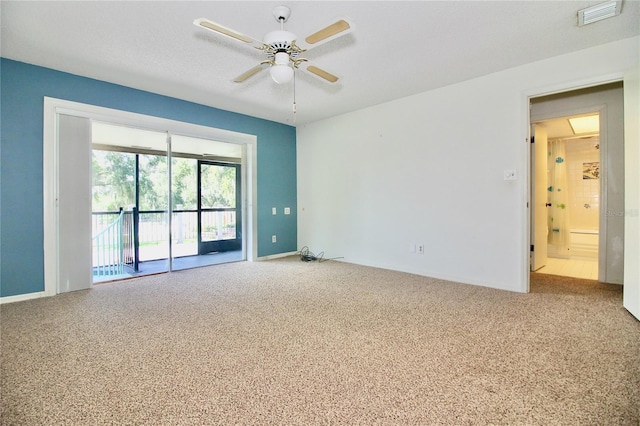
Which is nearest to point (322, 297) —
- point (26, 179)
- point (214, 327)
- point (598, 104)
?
point (214, 327)

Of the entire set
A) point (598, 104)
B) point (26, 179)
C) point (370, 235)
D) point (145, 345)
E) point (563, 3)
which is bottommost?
point (145, 345)

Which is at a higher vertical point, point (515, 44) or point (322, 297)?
point (515, 44)

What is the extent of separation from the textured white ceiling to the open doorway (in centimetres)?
130

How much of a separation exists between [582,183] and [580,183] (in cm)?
3

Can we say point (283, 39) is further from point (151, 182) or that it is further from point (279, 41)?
point (151, 182)

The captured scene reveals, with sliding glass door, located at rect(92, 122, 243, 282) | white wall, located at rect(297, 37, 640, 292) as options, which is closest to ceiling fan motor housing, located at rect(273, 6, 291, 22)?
white wall, located at rect(297, 37, 640, 292)

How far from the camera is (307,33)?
2523 mm

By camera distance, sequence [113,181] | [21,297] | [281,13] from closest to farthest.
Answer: [281,13] → [21,297] → [113,181]

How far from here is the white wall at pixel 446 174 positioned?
3221mm

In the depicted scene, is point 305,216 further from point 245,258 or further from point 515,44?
point 515,44

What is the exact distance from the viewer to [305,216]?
18.5 ft

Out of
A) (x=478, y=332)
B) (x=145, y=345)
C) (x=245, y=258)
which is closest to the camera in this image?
(x=145, y=345)

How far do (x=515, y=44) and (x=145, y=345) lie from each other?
407cm

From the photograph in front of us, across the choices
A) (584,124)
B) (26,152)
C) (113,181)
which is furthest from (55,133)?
(584,124)
